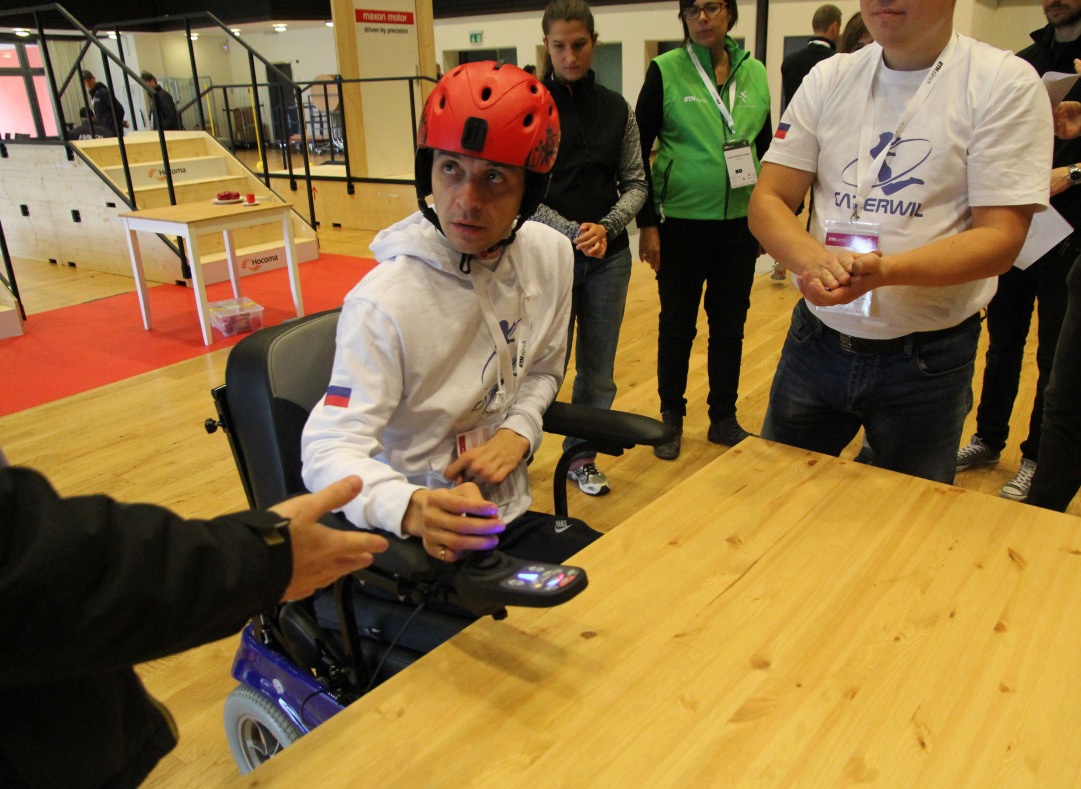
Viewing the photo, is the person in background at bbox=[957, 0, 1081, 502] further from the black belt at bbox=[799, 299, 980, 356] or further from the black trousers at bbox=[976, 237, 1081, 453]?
the black belt at bbox=[799, 299, 980, 356]

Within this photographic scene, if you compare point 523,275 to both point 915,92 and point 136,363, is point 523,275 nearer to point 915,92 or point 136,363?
point 915,92

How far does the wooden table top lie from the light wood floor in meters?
0.77

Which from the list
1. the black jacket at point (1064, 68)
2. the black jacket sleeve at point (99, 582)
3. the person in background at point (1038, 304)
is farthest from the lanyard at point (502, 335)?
the black jacket at point (1064, 68)

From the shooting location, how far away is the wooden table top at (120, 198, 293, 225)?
14.6 feet

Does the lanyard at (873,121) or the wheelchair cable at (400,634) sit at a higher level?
the lanyard at (873,121)

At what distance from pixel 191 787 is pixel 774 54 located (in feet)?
33.1

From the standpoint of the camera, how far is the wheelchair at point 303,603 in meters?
1.23

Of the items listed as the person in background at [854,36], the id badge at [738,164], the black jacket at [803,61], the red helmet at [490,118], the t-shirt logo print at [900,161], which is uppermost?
the person in background at [854,36]

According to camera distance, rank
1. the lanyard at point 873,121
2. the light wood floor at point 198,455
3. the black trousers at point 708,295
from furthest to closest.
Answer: the black trousers at point 708,295
the light wood floor at point 198,455
the lanyard at point 873,121

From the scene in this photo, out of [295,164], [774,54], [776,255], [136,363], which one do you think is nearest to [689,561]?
[776,255]

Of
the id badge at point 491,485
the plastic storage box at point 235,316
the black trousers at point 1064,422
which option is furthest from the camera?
the plastic storage box at point 235,316

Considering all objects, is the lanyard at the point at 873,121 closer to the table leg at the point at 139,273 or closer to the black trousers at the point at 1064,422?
the black trousers at the point at 1064,422

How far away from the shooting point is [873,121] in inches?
54.1

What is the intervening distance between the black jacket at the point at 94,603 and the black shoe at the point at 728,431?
259 centimetres
